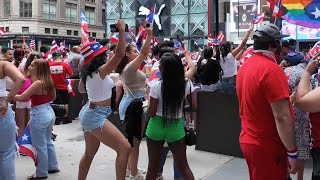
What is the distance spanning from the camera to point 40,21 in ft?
211

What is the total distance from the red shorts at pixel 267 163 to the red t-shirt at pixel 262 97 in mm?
43

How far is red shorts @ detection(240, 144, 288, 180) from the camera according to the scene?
327 cm

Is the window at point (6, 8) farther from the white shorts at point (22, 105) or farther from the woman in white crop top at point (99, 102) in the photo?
the woman in white crop top at point (99, 102)

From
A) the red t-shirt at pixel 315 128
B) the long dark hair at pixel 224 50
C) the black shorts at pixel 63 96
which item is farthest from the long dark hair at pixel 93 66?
the black shorts at pixel 63 96

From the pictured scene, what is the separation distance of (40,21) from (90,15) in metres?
14.9

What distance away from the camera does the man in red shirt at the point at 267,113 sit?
3.11m

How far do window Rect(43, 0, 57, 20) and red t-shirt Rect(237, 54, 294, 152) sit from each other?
217 ft

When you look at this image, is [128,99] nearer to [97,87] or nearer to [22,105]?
[97,87]

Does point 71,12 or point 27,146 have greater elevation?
point 71,12

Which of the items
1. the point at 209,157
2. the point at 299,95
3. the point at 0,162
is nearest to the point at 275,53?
the point at 299,95

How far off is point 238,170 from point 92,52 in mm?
3005

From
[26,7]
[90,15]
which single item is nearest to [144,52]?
[26,7]

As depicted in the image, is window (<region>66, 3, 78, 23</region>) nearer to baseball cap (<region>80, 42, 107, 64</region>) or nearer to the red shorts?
baseball cap (<region>80, 42, 107, 64</region>)

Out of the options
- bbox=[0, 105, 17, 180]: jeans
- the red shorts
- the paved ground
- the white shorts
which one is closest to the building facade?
the white shorts
